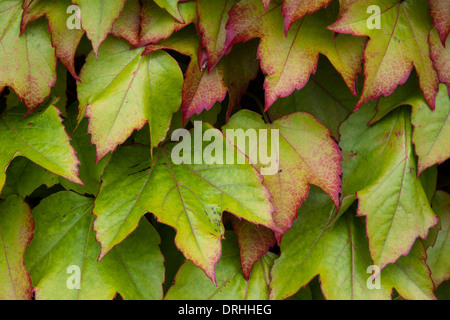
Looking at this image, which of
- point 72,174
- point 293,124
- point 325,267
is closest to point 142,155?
point 72,174

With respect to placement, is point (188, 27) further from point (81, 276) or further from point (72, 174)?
point (81, 276)

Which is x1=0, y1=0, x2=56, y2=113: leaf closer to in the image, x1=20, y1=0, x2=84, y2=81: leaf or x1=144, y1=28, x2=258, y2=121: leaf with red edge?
x1=20, y1=0, x2=84, y2=81: leaf

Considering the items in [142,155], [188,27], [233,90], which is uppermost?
[188,27]

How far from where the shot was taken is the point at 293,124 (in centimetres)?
73

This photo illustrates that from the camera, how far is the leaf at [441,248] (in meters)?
0.81

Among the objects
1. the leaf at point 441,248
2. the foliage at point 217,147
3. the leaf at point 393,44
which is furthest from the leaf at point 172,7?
the leaf at point 441,248

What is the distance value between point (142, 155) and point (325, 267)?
390 mm

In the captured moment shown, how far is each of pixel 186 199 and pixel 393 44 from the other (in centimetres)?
43

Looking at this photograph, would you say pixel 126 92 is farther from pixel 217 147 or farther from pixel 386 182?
pixel 386 182

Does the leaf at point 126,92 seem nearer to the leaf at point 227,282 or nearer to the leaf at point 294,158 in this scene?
the leaf at point 294,158

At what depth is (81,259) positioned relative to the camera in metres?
0.73

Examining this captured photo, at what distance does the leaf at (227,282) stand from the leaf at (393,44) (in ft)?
1.15

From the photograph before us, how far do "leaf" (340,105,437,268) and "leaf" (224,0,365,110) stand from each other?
14 cm

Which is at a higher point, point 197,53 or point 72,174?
point 197,53
